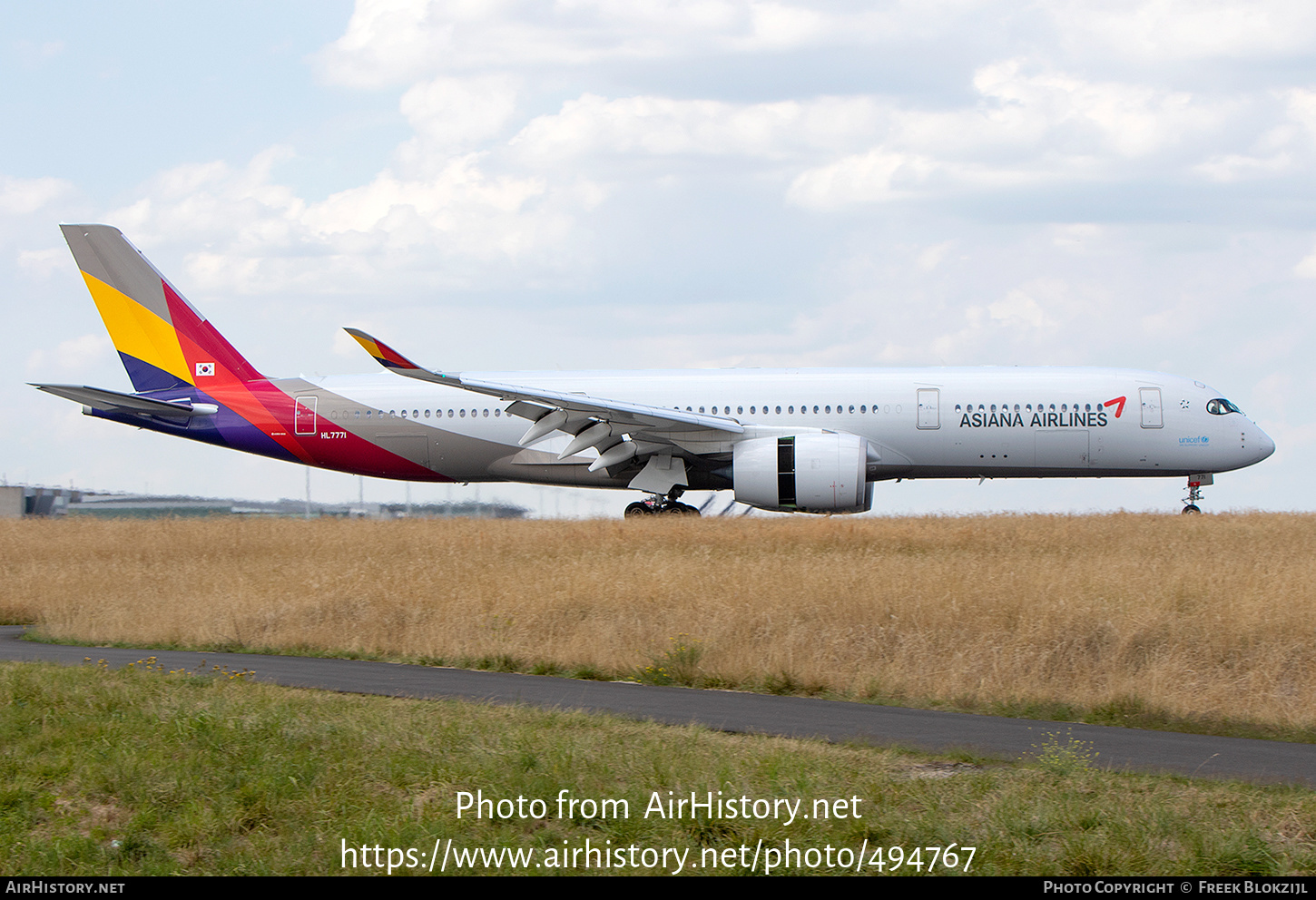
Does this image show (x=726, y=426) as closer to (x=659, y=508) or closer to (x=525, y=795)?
(x=659, y=508)

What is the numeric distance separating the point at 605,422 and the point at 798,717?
1580cm

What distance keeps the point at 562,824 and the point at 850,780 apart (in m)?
1.78

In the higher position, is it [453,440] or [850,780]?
[453,440]

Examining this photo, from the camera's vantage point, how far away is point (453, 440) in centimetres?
2762

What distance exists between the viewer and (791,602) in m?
14.1

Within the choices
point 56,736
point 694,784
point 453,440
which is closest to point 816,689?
point 694,784

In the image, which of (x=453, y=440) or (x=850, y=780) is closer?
(x=850, y=780)

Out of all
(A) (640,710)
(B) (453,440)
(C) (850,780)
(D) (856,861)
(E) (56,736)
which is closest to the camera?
(D) (856,861)

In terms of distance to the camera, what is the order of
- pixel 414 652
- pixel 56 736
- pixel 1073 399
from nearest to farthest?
pixel 56 736, pixel 414 652, pixel 1073 399

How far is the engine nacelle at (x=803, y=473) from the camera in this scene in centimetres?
2402

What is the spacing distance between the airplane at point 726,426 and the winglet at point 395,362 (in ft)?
0.16

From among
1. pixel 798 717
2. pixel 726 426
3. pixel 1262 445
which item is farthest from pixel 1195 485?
pixel 798 717

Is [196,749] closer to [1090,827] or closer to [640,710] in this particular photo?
[640,710]

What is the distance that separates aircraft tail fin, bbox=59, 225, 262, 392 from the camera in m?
29.4
